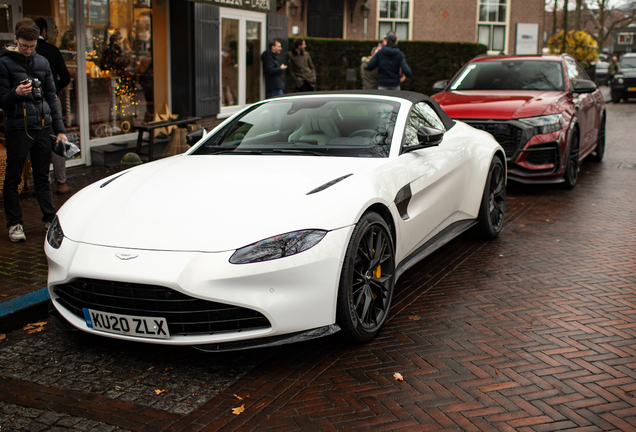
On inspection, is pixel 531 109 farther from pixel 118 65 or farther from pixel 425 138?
pixel 118 65

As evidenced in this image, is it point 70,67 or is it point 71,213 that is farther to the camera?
point 70,67

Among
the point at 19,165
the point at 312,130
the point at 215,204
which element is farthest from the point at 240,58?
the point at 215,204

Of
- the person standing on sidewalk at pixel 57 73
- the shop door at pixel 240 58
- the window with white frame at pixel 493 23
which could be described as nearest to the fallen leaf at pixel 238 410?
the person standing on sidewalk at pixel 57 73

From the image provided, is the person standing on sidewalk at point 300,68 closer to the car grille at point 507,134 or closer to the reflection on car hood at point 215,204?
the car grille at point 507,134

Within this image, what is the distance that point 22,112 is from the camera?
5715 mm

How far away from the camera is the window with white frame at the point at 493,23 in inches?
1375

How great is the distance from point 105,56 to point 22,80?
4.89 meters

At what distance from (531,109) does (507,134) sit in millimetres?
481

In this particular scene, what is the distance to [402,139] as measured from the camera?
4625 millimetres

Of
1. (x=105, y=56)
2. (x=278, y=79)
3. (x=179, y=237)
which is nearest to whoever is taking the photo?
(x=179, y=237)

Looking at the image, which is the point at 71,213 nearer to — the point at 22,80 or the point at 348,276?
the point at 348,276

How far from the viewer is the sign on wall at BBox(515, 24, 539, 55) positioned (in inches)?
1040

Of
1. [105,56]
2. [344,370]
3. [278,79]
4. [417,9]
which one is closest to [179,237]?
Result: [344,370]

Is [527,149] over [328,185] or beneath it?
beneath
